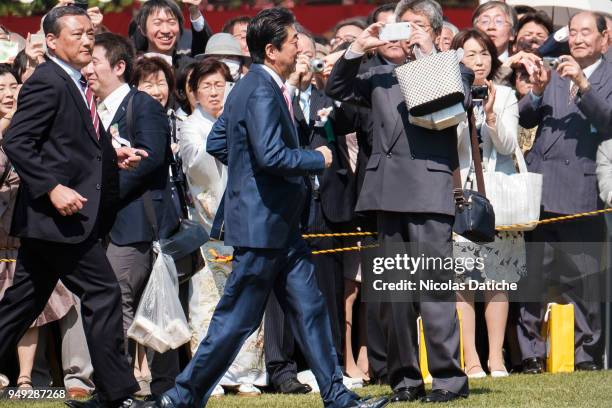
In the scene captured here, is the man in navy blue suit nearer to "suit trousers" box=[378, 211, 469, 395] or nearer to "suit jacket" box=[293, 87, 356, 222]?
"suit trousers" box=[378, 211, 469, 395]

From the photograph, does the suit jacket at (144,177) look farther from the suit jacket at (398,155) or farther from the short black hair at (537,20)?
the short black hair at (537,20)

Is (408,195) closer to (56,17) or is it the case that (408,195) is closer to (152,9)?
(56,17)

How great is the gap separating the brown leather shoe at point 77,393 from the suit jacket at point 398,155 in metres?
2.43

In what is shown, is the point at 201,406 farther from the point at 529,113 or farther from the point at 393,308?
the point at 529,113

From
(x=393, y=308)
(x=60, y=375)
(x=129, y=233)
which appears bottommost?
(x=60, y=375)

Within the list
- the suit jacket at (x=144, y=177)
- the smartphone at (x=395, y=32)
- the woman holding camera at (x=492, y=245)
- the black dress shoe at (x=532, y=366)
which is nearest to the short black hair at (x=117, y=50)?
the suit jacket at (x=144, y=177)

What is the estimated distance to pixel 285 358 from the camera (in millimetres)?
9797

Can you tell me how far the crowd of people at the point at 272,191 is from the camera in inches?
296

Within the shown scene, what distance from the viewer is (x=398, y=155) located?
8.53 metres

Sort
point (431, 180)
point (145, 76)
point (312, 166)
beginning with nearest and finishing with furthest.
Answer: point (312, 166) < point (431, 180) < point (145, 76)

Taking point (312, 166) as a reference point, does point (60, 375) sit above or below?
below

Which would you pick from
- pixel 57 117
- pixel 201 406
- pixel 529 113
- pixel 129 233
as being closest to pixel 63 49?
pixel 57 117

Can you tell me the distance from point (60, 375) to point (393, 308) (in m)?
2.90

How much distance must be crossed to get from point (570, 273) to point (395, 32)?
325 cm
